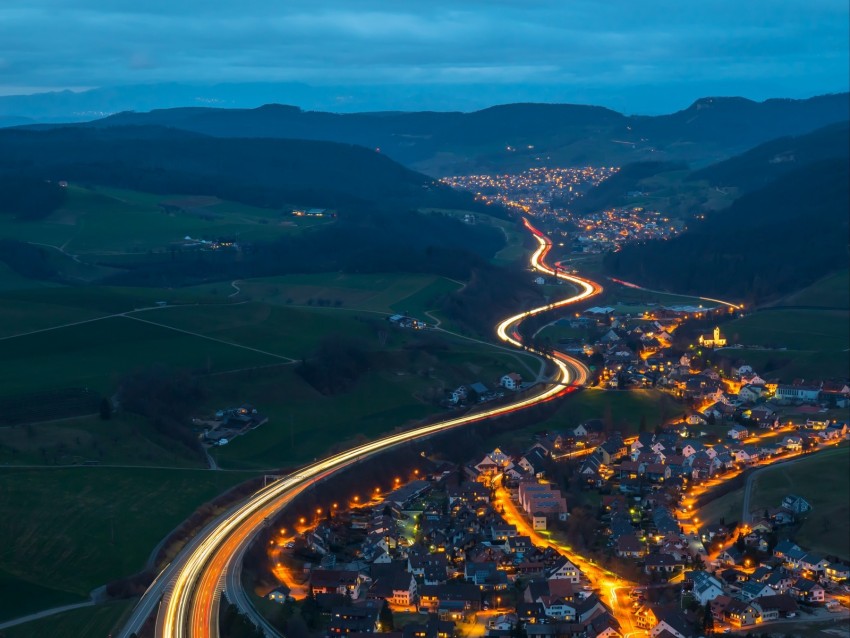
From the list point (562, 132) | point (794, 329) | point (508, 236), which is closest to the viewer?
Result: point (794, 329)

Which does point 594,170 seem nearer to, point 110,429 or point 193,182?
point 193,182

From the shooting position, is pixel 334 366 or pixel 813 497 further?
pixel 334 366

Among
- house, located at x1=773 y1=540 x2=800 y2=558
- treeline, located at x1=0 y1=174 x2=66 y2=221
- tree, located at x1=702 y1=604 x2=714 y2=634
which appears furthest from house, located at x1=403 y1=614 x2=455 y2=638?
treeline, located at x1=0 y1=174 x2=66 y2=221

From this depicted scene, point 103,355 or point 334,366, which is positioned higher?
point 103,355

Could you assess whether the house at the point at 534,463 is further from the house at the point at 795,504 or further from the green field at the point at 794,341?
the green field at the point at 794,341

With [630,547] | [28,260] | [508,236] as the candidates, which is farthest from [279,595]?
[508,236]

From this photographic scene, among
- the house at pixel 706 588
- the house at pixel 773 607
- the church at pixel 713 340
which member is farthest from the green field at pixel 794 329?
the house at pixel 773 607

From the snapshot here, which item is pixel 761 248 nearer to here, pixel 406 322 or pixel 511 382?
pixel 406 322
